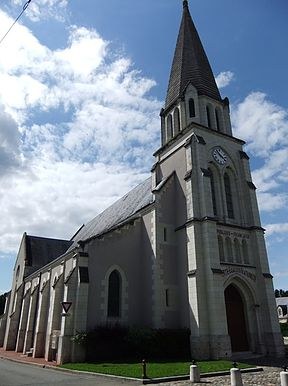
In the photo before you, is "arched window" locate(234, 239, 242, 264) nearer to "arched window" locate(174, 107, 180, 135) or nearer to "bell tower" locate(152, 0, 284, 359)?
"bell tower" locate(152, 0, 284, 359)

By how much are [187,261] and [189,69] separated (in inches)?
640

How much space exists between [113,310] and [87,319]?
212cm

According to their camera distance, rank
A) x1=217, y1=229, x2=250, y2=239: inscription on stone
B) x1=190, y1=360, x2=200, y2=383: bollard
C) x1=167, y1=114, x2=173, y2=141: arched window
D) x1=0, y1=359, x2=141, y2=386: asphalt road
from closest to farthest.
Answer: x1=0, y1=359, x2=141, y2=386: asphalt road < x1=190, y1=360, x2=200, y2=383: bollard < x1=217, y1=229, x2=250, y2=239: inscription on stone < x1=167, y1=114, x2=173, y2=141: arched window

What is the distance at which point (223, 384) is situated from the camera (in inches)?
413

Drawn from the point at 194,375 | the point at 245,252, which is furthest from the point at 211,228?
the point at 194,375

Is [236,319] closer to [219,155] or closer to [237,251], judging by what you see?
[237,251]

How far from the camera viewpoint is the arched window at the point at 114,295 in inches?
781

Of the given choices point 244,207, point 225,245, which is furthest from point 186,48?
point 225,245

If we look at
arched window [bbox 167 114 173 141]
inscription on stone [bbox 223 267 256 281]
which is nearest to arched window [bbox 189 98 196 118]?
arched window [bbox 167 114 173 141]

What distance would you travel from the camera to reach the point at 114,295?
2027 centimetres

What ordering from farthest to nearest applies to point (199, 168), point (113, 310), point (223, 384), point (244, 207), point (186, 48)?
point (186, 48)
point (244, 207)
point (199, 168)
point (113, 310)
point (223, 384)

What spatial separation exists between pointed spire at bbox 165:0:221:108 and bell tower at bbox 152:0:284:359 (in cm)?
13

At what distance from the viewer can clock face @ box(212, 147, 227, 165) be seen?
76.9 ft

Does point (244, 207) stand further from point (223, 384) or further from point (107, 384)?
point (107, 384)
